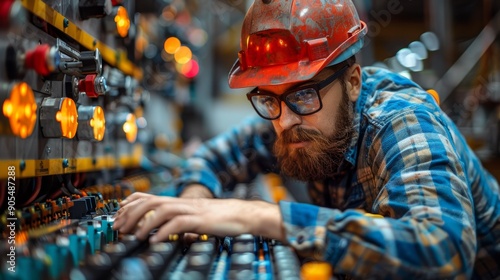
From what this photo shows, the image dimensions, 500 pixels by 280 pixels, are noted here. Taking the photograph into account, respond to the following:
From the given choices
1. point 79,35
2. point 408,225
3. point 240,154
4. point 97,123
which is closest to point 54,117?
point 97,123

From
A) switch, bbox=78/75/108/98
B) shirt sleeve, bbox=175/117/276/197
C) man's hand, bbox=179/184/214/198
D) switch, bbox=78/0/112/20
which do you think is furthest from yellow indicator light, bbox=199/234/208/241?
shirt sleeve, bbox=175/117/276/197

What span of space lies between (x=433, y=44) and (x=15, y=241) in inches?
166

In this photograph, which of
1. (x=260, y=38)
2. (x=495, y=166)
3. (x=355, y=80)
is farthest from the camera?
(x=495, y=166)

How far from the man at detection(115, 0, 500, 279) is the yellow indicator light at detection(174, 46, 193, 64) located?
2.25 m

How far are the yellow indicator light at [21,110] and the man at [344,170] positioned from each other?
292mm

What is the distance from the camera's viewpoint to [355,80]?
1728 millimetres

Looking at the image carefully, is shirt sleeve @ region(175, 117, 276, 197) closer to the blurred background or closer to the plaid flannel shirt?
the plaid flannel shirt

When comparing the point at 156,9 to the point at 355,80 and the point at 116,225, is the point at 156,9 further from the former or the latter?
the point at 116,225

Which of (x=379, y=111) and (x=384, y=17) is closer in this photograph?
(x=379, y=111)

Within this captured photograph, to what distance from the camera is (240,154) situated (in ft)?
7.61

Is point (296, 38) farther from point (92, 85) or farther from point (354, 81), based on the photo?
point (92, 85)

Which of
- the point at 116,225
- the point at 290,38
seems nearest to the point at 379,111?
the point at 290,38

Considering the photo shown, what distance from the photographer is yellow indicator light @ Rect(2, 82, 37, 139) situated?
3.58ft

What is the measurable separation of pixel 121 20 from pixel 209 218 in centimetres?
109
